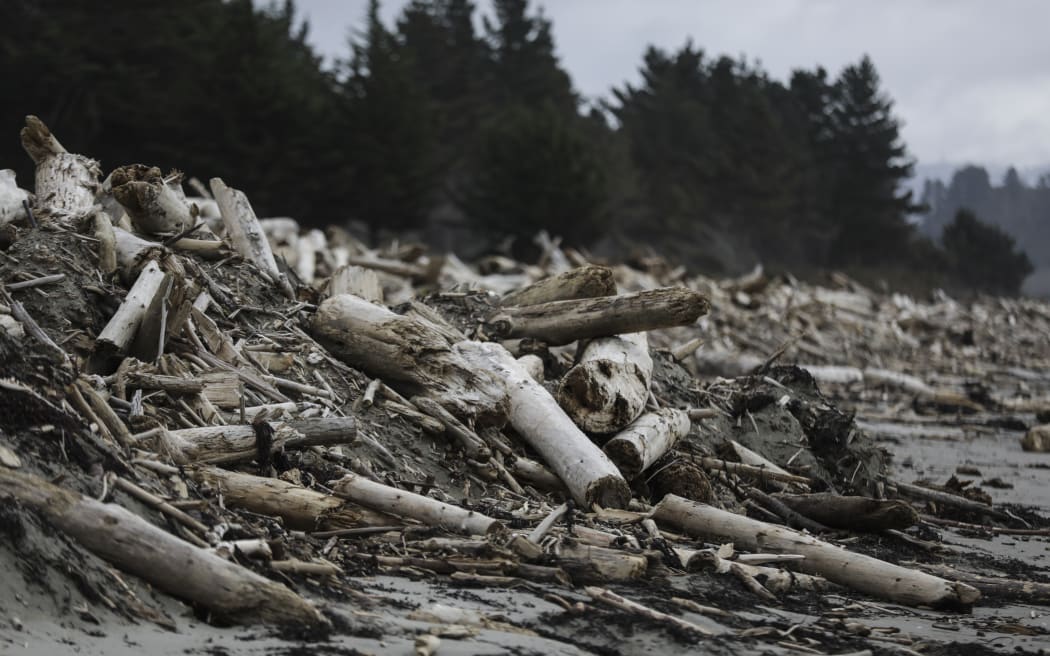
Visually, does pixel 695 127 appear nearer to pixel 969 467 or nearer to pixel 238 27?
pixel 238 27

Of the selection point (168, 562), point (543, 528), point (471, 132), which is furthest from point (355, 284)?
point (471, 132)

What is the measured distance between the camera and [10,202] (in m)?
6.82

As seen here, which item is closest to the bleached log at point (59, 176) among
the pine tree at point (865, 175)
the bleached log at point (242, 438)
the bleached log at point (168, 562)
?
the bleached log at point (242, 438)

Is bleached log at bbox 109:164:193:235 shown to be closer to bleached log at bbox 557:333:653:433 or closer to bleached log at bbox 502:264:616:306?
bleached log at bbox 502:264:616:306

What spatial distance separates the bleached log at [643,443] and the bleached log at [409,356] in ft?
2.20

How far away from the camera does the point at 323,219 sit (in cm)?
4019

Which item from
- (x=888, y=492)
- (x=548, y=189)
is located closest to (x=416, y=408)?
(x=888, y=492)

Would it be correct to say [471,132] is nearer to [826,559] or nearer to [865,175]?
[865,175]

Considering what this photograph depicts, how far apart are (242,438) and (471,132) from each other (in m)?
52.3

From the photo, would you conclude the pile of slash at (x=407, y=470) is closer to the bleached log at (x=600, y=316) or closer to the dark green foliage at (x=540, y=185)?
the bleached log at (x=600, y=316)

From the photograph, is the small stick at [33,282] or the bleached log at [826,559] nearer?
the bleached log at [826,559]

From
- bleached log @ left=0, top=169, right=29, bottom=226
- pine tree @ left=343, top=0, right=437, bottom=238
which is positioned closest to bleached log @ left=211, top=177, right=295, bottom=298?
bleached log @ left=0, top=169, right=29, bottom=226

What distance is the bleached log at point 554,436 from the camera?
5629mm

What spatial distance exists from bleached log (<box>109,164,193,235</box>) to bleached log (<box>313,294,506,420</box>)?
1.41m
